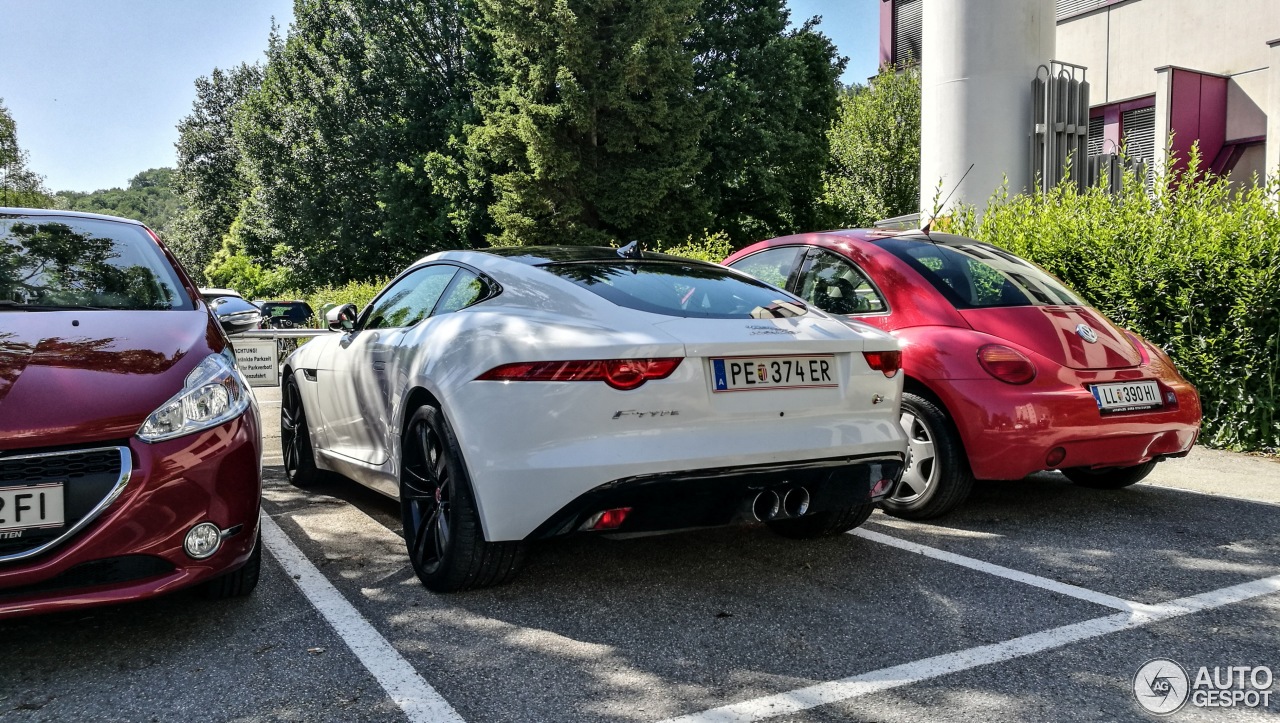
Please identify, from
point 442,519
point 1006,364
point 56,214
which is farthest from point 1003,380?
point 56,214

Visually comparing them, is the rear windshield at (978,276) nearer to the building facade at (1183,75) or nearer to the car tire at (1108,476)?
the car tire at (1108,476)

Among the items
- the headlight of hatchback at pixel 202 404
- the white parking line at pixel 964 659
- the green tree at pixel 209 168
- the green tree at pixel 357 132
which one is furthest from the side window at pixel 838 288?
the green tree at pixel 209 168

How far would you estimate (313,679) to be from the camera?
10.2ft

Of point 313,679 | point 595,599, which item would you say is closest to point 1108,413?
point 595,599

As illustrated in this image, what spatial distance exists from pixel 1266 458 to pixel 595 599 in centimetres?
531

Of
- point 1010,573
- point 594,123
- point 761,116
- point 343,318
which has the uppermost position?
point 761,116

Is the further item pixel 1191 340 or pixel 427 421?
pixel 1191 340

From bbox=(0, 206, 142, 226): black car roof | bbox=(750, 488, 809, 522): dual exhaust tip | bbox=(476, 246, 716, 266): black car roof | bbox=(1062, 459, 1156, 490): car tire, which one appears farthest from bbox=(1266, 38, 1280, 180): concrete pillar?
bbox=(0, 206, 142, 226): black car roof

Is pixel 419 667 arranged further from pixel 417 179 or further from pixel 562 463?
pixel 417 179

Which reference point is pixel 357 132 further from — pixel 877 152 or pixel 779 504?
pixel 779 504

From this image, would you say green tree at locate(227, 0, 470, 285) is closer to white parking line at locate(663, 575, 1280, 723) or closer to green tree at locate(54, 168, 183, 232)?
white parking line at locate(663, 575, 1280, 723)

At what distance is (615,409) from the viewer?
350 cm

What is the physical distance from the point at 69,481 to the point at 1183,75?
19313 millimetres

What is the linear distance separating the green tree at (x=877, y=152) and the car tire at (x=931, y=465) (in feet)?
95.8
